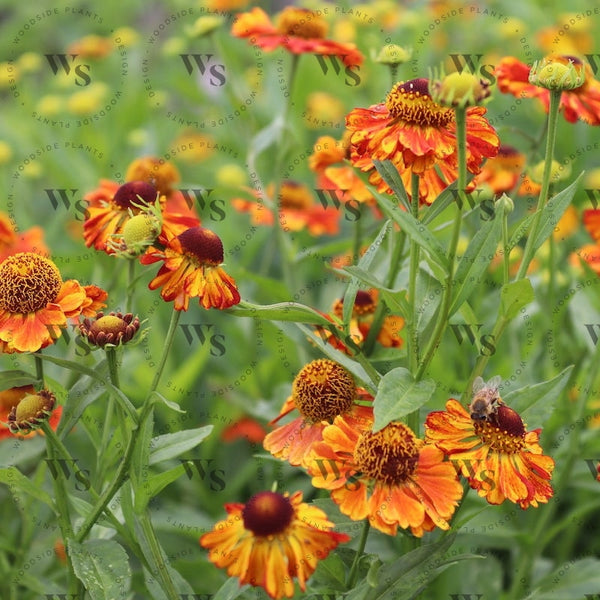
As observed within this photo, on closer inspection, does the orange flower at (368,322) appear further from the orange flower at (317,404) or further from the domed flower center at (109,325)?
the domed flower center at (109,325)

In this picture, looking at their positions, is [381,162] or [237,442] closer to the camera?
[381,162]

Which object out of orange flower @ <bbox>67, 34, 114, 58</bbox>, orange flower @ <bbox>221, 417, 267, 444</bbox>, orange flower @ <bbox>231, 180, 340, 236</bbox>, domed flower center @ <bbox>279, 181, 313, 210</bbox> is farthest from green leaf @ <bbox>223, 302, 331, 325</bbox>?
orange flower @ <bbox>67, 34, 114, 58</bbox>

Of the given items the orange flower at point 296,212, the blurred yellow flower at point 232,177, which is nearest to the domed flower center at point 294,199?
the orange flower at point 296,212

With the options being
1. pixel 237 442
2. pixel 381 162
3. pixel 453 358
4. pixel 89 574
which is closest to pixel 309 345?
pixel 381 162

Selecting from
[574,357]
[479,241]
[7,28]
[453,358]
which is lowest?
[7,28]

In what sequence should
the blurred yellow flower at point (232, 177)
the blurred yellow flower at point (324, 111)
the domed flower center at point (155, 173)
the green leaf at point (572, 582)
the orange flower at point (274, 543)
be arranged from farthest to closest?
the blurred yellow flower at point (324, 111)
the blurred yellow flower at point (232, 177)
the domed flower center at point (155, 173)
the green leaf at point (572, 582)
the orange flower at point (274, 543)

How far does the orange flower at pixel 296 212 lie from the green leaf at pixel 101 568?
96 centimetres

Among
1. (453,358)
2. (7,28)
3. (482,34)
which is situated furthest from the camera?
(7,28)

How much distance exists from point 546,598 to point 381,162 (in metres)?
0.75

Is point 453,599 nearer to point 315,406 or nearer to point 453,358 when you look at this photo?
point 315,406

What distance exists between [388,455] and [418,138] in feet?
1.13

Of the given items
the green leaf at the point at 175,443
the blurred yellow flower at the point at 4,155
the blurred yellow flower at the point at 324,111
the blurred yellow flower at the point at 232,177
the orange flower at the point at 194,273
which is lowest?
the blurred yellow flower at the point at 324,111

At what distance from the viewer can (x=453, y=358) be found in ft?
6.08

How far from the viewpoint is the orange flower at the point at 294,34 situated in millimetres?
1613
